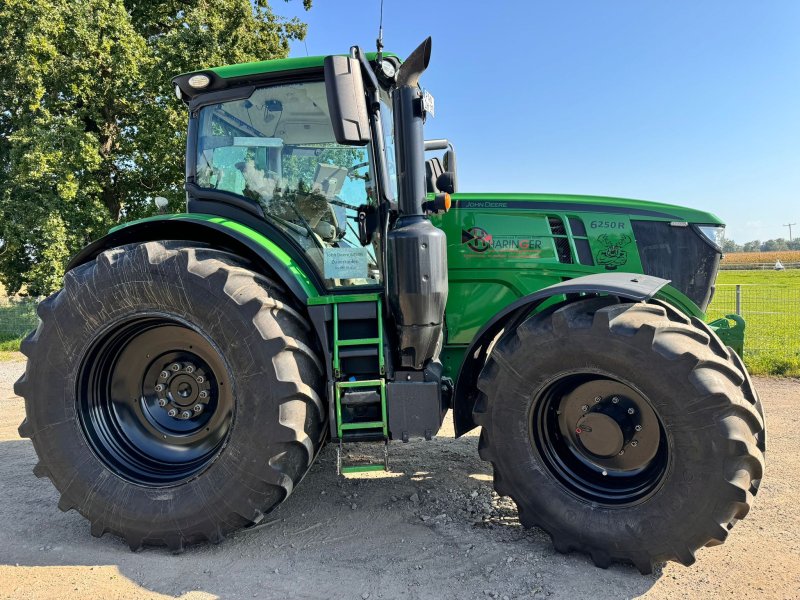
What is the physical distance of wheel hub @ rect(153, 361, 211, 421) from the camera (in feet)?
10.4

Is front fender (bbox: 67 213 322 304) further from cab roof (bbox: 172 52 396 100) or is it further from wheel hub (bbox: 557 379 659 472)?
wheel hub (bbox: 557 379 659 472)

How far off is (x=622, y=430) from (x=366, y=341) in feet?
4.67

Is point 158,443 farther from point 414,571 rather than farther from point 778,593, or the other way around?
point 778,593

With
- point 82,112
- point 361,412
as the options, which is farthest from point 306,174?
point 82,112

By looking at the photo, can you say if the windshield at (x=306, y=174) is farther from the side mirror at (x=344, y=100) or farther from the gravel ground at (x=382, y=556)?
the gravel ground at (x=382, y=556)

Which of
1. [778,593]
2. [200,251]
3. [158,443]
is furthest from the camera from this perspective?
[158,443]

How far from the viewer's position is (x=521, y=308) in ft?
9.73

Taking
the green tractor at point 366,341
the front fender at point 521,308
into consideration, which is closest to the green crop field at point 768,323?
the green tractor at point 366,341

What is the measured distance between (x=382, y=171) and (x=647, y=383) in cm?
184

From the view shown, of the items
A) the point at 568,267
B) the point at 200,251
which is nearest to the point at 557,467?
the point at 568,267

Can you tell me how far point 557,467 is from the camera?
281cm

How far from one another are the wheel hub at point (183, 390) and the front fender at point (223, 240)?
0.75 meters

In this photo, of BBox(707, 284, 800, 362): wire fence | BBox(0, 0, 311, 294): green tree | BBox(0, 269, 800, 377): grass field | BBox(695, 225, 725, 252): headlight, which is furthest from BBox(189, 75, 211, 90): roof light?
BBox(0, 0, 311, 294): green tree

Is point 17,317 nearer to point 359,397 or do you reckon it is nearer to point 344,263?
point 344,263
